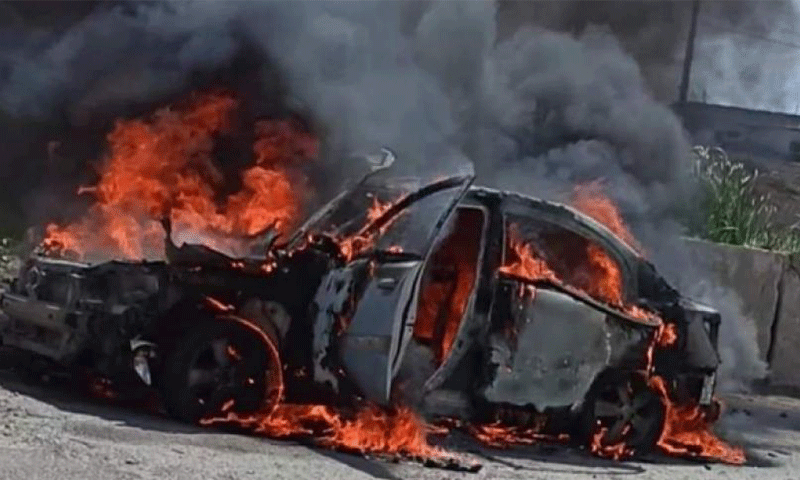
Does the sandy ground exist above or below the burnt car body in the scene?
below

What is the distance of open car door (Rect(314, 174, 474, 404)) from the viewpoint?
27.5 feet

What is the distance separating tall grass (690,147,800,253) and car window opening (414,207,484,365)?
7145 mm

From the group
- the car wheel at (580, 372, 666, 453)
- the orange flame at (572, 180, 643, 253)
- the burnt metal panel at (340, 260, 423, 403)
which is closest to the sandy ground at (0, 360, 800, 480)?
the car wheel at (580, 372, 666, 453)

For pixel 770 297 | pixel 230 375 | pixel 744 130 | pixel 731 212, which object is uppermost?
pixel 744 130

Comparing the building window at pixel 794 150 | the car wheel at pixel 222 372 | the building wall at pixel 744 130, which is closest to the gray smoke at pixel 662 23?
the building wall at pixel 744 130

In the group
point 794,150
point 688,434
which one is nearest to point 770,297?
point 688,434

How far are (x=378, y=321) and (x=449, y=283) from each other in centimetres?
76

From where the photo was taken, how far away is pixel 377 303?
8.46 m

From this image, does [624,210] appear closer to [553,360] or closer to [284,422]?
[553,360]

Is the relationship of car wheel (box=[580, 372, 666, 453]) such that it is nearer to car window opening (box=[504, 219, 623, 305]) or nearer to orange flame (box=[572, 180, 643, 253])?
car window opening (box=[504, 219, 623, 305])

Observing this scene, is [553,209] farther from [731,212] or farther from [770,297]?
[731,212]

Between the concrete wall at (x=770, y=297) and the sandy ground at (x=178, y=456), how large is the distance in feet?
15.9

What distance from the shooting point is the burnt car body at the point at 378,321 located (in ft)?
27.7

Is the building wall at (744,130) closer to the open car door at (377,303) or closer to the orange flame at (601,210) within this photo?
the orange flame at (601,210)
